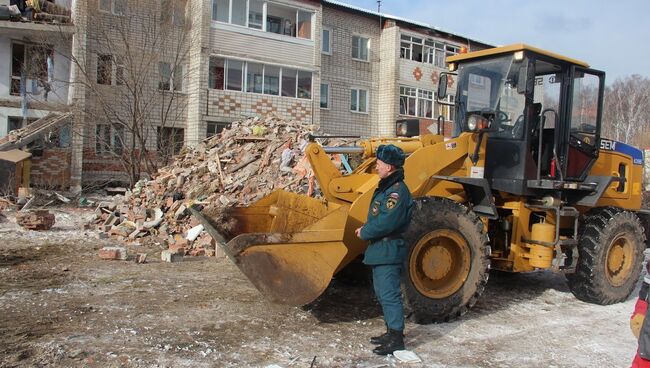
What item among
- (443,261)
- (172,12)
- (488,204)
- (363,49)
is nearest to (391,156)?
(443,261)

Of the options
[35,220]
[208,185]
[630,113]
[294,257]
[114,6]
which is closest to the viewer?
[294,257]

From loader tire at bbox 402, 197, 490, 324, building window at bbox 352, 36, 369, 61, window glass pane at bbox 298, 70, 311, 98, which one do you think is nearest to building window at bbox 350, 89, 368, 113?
building window at bbox 352, 36, 369, 61

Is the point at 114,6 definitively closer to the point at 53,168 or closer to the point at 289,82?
the point at 53,168

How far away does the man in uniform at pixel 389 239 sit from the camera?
4.75 metres

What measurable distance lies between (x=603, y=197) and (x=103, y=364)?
6.60 metres

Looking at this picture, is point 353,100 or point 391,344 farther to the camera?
point 353,100

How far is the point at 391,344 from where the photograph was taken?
15.5 ft

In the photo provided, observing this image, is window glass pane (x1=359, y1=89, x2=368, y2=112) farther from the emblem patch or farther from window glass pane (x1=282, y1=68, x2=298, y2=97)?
the emblem patch

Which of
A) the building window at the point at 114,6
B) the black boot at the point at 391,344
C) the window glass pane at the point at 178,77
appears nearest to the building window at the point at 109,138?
the window glass pane at the point at 178,77

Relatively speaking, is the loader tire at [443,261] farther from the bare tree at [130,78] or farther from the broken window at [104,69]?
the broken window at [104,69]

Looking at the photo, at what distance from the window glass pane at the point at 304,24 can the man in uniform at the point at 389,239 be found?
22707mm

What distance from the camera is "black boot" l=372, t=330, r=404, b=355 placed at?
4723mm

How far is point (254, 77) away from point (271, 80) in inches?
34.1

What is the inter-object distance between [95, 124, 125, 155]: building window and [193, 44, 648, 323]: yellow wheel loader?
1563 centimetres
